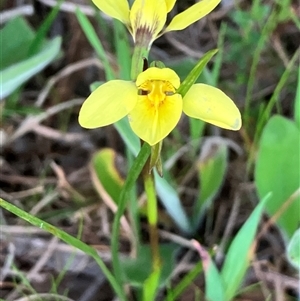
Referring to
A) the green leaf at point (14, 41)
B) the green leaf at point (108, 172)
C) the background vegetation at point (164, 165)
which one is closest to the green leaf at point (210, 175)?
the background vegetation at point (164, 165)

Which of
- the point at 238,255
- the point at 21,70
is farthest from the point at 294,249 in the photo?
the point at 21,70

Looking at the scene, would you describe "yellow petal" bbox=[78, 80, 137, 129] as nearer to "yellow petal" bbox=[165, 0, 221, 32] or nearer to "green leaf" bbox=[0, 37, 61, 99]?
"yellow petal" bbox=[165, 0, 221, 32]

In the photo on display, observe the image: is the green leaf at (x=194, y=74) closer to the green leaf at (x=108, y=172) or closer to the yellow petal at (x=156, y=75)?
the yellow petal at (x=156, y=75)

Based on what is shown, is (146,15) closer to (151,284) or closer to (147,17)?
(147,17)

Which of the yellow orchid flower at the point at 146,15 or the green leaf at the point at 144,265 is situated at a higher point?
the yellow orchid flower at the point at 146,15

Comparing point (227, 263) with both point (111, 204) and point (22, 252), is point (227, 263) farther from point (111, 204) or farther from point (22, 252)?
point (22, 252)

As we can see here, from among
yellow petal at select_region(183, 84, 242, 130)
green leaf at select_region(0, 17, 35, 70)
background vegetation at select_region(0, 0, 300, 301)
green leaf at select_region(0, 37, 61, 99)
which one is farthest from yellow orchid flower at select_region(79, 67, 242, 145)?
green leaf at select_region(0, 17, 35, 70)
